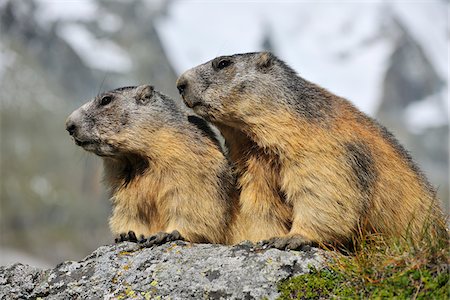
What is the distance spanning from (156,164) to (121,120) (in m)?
1.06

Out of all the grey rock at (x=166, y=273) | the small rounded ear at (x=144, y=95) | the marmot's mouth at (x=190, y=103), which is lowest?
the grey rock at (x=166, y=273)

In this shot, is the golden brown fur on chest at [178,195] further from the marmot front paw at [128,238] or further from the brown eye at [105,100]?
the brown eye at [105,100]

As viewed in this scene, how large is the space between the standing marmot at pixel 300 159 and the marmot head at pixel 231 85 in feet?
0.05

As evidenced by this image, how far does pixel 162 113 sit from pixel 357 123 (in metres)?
2.98

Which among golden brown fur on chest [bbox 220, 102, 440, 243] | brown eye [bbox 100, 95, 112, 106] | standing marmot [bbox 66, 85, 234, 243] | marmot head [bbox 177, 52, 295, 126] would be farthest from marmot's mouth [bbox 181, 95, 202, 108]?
brown eye [bbox 100, 95, 112, 106]

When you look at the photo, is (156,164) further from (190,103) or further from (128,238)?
(128,238)

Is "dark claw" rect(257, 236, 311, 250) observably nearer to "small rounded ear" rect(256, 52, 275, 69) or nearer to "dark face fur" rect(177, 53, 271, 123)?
"dark face fur" rect(177, 53, 271, 123)

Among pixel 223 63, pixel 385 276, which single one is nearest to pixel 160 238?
pixel 223 63

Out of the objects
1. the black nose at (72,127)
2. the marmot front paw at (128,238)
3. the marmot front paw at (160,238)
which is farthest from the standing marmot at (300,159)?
the black nose at (72,127)

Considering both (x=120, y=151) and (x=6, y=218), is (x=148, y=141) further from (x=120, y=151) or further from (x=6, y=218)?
(x=6, y=218)

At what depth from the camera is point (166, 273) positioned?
8.38m

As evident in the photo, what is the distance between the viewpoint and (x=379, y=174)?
31.7ft

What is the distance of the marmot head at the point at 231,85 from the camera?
33.2 feet

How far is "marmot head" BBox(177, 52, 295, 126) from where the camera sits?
10.1 meters
